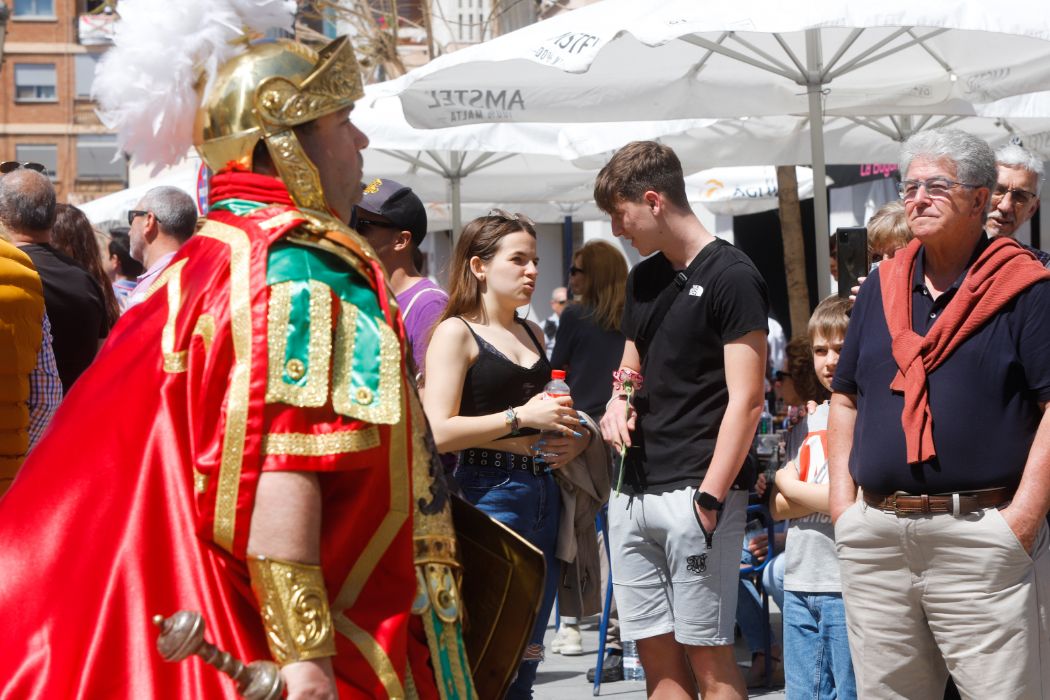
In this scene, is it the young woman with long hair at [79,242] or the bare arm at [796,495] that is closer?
the bare arm at [796,495]

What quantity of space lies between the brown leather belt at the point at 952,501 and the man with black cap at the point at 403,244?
1.77 metres

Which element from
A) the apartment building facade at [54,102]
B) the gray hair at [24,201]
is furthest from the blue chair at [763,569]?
the apartment building facade at [54,102]

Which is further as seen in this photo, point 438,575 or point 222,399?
point 438,575

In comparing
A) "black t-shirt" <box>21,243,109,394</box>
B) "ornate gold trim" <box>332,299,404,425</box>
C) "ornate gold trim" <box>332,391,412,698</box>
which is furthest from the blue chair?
"ornate gold trim" <box>332,299,404,425</box>

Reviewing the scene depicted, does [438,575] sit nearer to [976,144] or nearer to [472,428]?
[472,428]

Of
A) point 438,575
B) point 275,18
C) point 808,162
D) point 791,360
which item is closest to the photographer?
point 438,575

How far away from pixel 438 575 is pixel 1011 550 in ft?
5.77

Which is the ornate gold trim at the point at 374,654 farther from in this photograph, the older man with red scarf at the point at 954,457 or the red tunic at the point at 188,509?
the older man with red scarf at the point at 954,457

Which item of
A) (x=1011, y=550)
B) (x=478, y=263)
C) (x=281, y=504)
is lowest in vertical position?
(x=1011, y=550)

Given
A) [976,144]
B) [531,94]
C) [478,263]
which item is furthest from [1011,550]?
[531,94]

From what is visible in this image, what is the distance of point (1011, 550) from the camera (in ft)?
11.8

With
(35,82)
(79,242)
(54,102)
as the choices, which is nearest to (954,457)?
(79,242)

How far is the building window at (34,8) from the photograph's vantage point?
215ft

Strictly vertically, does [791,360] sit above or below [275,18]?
below
